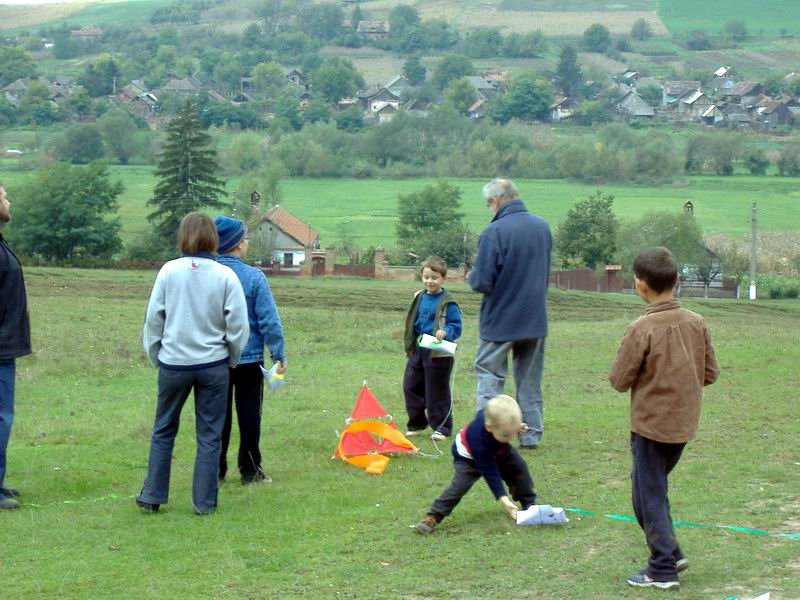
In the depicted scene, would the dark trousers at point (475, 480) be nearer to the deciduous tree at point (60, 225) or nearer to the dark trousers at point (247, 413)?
the dark trousers at point (247, 413)

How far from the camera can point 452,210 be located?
82.1 m

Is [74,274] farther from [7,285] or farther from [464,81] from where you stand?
[464,81]

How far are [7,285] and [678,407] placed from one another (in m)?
5.33

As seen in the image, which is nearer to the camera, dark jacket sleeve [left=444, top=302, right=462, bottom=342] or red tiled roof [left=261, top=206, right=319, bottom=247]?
dark jacket sleeve [left=444, top=302, right=462, bottom=342]

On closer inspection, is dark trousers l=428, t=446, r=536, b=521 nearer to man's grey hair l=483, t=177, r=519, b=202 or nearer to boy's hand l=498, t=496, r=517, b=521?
boy's hand l=498, t=496, r=517, b=521

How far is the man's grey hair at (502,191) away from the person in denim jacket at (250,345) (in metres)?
2.37

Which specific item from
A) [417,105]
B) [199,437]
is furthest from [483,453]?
[417,105]

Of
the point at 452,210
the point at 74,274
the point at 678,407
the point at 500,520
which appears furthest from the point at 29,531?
the point at 452,210

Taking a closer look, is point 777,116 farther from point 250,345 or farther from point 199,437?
point 199,437

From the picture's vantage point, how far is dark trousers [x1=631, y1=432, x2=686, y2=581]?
7.13 metres

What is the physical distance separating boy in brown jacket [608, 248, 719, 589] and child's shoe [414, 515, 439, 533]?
177 centimetres

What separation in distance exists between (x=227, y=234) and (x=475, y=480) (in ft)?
9.84

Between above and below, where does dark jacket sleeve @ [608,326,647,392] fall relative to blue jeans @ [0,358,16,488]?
above

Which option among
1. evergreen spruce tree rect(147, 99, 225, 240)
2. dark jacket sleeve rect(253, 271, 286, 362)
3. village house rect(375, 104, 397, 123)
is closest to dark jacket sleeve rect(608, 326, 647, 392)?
dark jacket sleeve rect(253, 271, 286, 362)
